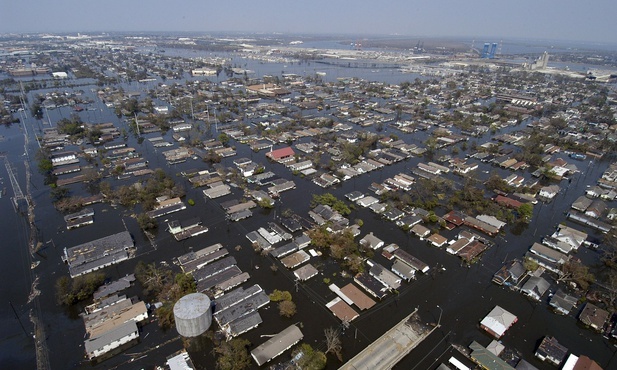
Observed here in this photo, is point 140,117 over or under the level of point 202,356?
over

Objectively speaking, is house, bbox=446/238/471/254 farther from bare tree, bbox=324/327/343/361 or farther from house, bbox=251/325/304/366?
house, bbox=251/325/304/366

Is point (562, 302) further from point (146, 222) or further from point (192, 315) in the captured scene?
point (146, 222)

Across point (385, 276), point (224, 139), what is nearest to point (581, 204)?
point (385, 276)

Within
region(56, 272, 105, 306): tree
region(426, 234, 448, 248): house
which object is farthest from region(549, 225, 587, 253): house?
region(56, 272, 105, 306): tree

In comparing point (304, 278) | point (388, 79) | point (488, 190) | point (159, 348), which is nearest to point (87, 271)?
point (159, 348)

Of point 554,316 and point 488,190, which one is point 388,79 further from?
point 554,316


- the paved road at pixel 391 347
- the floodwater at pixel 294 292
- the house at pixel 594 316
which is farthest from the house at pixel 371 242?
the house at pixel 594 316
